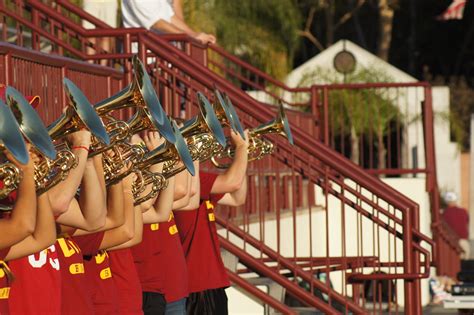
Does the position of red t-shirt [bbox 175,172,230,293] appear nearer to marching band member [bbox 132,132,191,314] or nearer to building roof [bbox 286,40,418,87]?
marching band member [bbox 132,132,191,314]

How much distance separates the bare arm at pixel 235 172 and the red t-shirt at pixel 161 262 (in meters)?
0.72

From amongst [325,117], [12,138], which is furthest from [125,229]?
[325,117]

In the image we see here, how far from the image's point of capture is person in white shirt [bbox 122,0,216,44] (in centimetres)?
1184

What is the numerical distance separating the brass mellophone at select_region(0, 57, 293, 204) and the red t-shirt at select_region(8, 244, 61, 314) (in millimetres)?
456

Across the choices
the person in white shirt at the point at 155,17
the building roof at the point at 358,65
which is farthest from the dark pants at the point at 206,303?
the building roof at the point at 358,65

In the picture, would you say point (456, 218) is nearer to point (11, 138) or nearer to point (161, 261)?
point (161, 261)

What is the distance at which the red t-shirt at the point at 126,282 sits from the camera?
21.9ft

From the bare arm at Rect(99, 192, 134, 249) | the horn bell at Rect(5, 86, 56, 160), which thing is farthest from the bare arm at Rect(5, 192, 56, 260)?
the bare arm at Rect(99, 192, 134, 249)

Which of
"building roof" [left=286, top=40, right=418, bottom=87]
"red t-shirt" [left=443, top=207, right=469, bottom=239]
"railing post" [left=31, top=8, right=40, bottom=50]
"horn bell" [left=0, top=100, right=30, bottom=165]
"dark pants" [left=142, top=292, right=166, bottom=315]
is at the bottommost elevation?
"red t-shirt" [left=443, top=207, right=469, bottom=239]

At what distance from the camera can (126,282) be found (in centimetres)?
673

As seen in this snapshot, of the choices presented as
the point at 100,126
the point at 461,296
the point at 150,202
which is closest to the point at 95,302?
the point at 150,202

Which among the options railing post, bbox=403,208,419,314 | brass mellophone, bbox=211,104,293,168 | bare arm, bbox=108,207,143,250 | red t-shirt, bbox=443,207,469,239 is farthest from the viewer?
red t-shirt, bbox=443,207,469,239

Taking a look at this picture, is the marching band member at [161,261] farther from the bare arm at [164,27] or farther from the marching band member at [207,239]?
the bare arm at [164,27]

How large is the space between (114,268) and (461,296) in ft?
18.1
